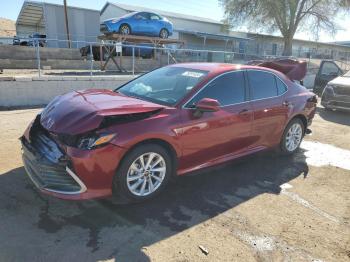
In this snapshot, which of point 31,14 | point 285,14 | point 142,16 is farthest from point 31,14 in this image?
point 285,14

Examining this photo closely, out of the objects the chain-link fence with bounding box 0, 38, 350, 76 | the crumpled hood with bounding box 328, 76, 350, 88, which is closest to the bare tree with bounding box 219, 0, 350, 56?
the chain-link fence with bounding box 0, 38, 350, 76

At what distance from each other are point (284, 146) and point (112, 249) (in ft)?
12.2

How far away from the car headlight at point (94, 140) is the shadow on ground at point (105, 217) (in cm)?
77

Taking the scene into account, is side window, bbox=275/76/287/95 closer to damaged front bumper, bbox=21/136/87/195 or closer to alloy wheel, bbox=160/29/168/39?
damaged front bumper, bbox=21/136/87/195

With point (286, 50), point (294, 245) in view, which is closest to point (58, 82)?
point (294, 245)

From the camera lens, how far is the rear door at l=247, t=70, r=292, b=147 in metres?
4.90

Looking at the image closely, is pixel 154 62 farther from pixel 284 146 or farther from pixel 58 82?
pixel 284 146

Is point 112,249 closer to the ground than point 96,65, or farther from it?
closer to the ground

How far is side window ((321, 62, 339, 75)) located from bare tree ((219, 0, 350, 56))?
796 inches

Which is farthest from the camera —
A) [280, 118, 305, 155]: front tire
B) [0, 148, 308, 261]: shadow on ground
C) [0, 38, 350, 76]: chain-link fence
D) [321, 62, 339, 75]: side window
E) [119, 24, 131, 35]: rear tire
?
[119, 24, 131, 35]: rear tire

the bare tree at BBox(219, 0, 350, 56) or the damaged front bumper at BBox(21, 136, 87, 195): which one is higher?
the bare tree at BBox(219, 0, 350, 56)

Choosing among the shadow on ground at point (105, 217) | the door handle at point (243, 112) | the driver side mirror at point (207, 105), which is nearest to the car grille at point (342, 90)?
the shadow on ground at point (105, 217)

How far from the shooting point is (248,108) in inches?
185

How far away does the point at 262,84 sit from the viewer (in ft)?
16.8
